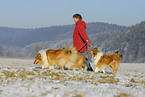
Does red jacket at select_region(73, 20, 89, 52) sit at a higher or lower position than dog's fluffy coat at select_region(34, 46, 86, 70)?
higher

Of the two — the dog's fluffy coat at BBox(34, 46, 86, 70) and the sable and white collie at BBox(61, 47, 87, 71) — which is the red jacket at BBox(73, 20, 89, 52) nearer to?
the sable and white collie at BBox(61, 47, 87, 71)

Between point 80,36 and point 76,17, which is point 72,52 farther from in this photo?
point 76,17

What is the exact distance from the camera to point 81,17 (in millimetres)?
12359

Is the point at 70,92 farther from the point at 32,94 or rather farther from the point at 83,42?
the point at 83,42

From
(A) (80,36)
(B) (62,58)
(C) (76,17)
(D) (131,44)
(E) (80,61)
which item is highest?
(D) (131,44)

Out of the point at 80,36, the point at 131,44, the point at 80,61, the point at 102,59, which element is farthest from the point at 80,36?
the point at 131,44

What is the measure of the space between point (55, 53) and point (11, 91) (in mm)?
6585

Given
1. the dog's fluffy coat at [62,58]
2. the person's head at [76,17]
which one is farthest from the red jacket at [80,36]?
the dog's fluffy coat at [62,58]

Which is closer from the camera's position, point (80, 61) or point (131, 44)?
point (80, 61)

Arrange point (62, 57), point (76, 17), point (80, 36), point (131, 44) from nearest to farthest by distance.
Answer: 1. point (62, 57)
2. point (76, 17)
3. point (80, 36)
4. point (131, 44)

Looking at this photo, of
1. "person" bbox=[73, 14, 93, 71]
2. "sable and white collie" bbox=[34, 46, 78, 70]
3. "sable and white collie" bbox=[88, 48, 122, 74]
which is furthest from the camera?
"sable and white collie" bbox=[88, 48, 122, 74]

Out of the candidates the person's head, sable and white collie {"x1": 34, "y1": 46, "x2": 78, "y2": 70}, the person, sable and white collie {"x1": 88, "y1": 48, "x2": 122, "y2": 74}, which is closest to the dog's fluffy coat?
sable and white collie {"x1": 34, "y1": 46, "x2": 78, "y2": 70}

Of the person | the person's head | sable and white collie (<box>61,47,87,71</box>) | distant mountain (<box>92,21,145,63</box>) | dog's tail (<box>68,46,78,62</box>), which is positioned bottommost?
sable and white collie (<box>61,47,87,71</box>)

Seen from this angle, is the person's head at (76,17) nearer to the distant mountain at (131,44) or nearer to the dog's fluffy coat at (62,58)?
the dog's fluffy coat at (62,58)
